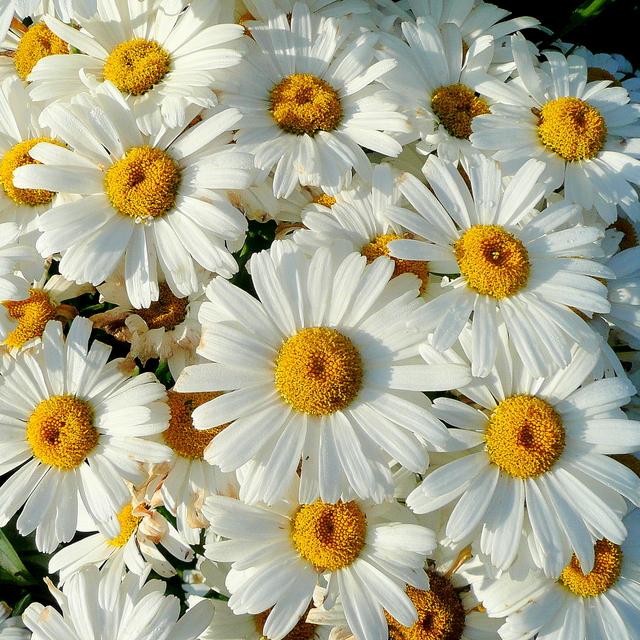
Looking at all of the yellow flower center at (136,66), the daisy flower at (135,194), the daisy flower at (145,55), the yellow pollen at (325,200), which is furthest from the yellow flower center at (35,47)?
the yellow pollen at (325,200)

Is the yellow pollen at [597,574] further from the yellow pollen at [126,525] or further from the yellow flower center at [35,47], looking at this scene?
the yellow flower center at [35,47]

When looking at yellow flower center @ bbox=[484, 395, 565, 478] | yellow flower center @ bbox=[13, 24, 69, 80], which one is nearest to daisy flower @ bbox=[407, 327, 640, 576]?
yellow flower center @ bbox=[484, 395, 565, 478]

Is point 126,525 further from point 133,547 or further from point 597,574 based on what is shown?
point 597,574

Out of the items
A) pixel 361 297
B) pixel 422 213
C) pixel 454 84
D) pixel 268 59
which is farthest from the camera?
pixel 454 84

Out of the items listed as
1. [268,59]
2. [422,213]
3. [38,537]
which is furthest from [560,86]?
[38,537]

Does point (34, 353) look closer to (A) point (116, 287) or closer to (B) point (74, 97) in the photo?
(A) point (116, 287)

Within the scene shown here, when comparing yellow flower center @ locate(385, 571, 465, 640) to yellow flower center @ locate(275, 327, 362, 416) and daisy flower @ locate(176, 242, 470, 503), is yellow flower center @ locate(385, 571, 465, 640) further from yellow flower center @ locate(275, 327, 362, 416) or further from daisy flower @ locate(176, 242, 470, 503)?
yellow flower center @ locate(275, 327, 362, 416)
